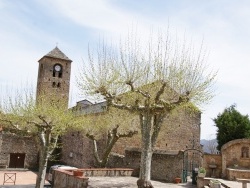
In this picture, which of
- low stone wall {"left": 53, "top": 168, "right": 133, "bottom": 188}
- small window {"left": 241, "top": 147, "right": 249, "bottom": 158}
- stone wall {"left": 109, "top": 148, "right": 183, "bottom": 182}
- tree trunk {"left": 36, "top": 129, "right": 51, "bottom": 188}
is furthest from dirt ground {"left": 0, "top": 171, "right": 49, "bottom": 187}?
small window {"left": 241, "top": 147, "right": 249, "bottom": 158}

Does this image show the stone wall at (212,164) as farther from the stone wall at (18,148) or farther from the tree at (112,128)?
the stone wall at (18,148)

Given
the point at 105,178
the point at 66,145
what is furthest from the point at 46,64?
the point at 105,178

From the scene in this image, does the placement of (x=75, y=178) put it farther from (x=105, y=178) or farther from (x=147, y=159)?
(x=147, y=159)

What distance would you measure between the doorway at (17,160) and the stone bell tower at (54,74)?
8463 mm

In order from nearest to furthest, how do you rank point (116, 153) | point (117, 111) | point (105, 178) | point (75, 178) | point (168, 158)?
point (75, 178) → point (105, 178) → point (168, 158) → point (117, 111) → point (116, 153)

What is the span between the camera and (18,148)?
36.4m

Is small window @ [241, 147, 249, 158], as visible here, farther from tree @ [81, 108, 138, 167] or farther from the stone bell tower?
the stone bell tower

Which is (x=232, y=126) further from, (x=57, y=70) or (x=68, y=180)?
(x=57, y=70)

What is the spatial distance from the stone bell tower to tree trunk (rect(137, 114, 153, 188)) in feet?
89.2

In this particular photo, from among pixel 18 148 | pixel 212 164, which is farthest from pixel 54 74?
pixel 212 164

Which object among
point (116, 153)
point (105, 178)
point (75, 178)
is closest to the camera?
point (75, 178)

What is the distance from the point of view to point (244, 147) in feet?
80.3

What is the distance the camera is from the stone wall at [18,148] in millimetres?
35188

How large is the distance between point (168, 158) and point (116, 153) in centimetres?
664
